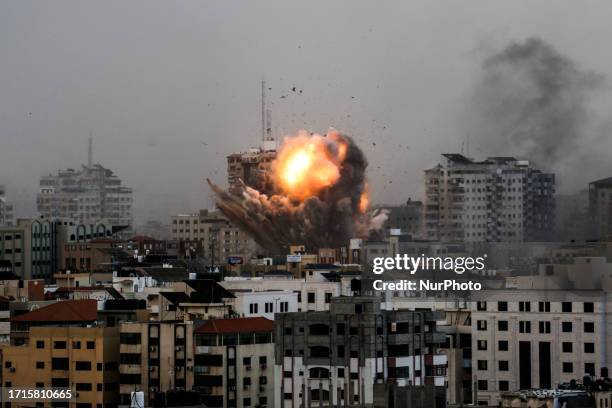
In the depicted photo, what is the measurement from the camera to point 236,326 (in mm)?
83562

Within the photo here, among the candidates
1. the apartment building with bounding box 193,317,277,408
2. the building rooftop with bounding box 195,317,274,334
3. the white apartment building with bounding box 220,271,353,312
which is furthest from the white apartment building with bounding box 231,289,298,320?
the apartment building with bounding box 193,317,277,408

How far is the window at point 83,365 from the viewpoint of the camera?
83625 millimetres

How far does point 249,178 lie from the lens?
18562 centimetres

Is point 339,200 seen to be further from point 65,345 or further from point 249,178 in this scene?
point 65,345

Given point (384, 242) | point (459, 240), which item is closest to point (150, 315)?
point (384, 242)

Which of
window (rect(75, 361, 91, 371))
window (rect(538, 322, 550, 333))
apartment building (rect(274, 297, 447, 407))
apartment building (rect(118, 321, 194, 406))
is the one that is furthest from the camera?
window (rect(538, 322, 550, 333))

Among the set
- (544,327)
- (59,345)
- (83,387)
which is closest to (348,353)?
(83,387)

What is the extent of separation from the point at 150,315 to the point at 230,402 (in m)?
14.6

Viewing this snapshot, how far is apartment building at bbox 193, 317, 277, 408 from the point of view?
81.0 meters

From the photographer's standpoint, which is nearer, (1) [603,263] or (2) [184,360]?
(2) [184,360]

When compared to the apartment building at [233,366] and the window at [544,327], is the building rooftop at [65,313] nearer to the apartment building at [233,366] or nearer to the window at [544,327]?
the apartment building at [233,366]

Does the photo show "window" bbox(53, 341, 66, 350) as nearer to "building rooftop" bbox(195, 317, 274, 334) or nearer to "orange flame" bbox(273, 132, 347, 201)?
"building rooftop" bbox(195, 317, 274, 334)

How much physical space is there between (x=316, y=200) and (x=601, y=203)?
34697 mm

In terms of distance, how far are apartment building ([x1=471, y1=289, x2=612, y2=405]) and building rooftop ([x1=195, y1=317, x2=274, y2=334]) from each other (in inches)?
314
